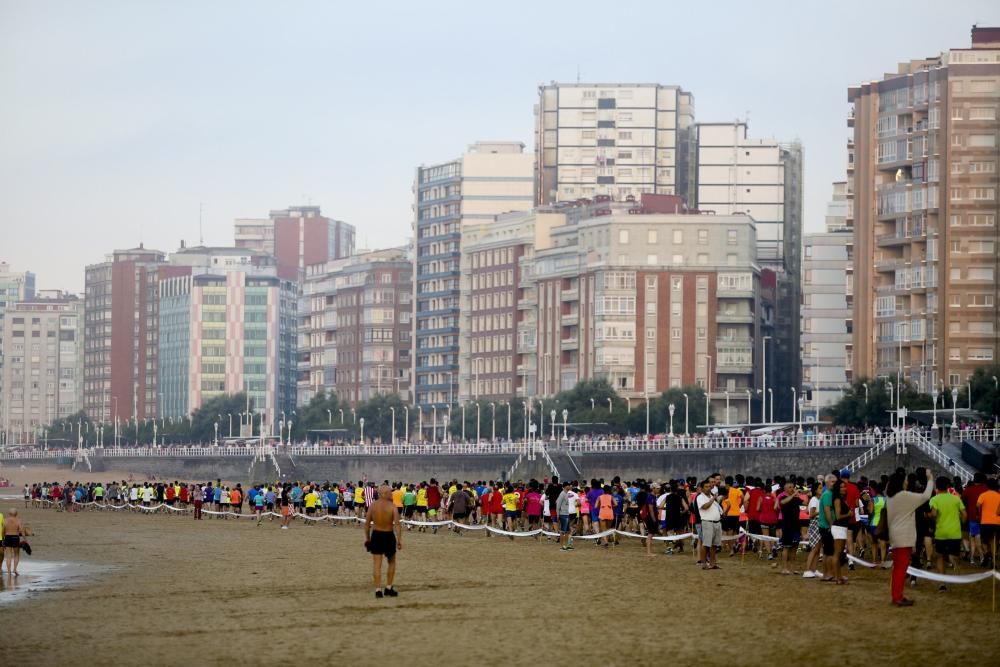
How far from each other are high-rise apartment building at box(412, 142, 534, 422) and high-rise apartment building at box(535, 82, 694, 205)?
403 centimetres

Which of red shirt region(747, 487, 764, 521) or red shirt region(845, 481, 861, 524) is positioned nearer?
red shirt region(845, 481, 861, 524)

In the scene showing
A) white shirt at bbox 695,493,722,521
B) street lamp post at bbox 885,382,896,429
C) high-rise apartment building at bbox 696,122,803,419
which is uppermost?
high-rise apartment building at bbox 696,122,803,419

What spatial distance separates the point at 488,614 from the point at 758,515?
12814 millimetres

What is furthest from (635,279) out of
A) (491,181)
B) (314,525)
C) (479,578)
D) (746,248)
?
(479,578)

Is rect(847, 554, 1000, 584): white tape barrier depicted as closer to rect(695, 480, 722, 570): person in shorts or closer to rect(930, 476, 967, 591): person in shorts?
rect(930, 476, 967, 591): person in shorts

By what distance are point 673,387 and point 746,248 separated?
14196 millimetres

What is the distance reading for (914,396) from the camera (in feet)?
367

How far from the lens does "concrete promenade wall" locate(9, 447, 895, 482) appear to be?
9944 cm

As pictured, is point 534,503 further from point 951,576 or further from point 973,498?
point 951,576

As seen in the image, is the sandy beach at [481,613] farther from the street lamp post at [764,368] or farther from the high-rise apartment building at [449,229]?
the high-rise apartment building at [449,229]

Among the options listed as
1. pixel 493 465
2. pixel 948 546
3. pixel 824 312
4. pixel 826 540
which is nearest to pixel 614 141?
pixel 824 312

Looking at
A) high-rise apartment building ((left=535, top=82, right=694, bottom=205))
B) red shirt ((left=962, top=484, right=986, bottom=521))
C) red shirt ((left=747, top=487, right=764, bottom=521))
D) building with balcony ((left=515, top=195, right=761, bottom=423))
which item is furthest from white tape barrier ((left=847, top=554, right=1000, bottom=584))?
high-rise apartment building ((left=535, top=82, right=694, bottom=205))

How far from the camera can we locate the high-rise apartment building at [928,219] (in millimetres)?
117812

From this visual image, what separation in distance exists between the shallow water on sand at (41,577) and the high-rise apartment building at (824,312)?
111m
